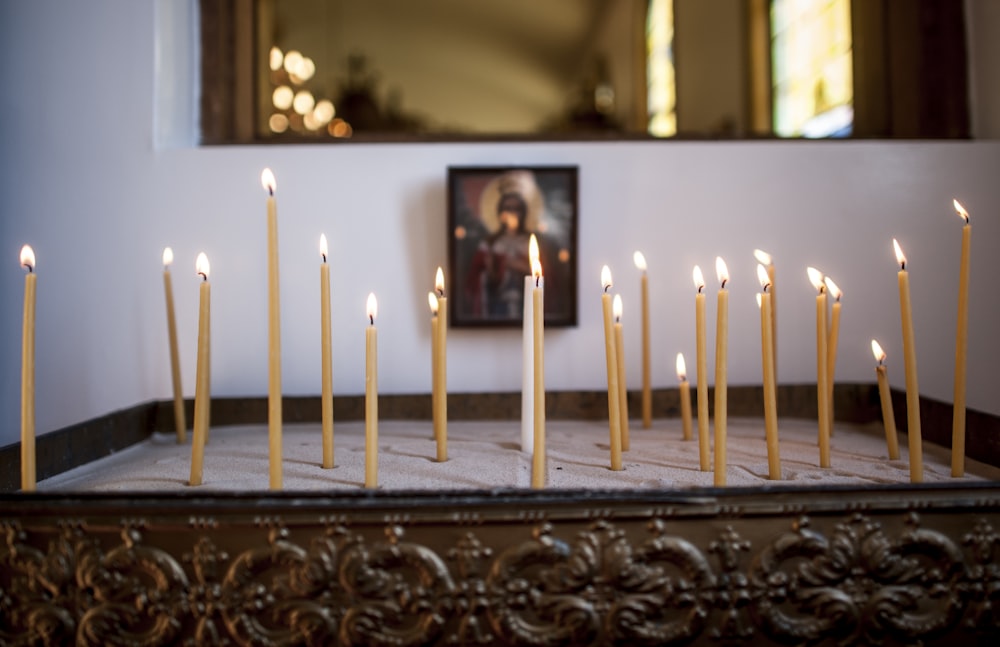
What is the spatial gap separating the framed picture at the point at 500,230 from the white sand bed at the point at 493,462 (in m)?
0.28

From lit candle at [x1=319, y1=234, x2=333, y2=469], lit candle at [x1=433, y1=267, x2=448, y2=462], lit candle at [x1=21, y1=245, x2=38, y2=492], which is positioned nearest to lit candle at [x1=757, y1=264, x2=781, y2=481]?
lit candle at [x1=433, y1=267, x2=448, y2=462]

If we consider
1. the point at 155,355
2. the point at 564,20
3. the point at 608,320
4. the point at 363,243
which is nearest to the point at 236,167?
the point at 363,243

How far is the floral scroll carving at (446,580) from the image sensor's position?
2.80ft

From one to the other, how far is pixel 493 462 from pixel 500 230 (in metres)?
0.65

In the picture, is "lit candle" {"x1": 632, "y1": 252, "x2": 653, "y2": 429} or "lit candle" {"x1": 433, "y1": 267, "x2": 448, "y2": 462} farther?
"lit candle" {"x1": 632, "y1": 252, "x2": 653, "y2": 429}

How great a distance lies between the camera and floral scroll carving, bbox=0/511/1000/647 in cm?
85

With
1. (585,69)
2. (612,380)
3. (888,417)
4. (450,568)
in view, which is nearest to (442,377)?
(612,380)

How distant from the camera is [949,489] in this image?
0.88 m

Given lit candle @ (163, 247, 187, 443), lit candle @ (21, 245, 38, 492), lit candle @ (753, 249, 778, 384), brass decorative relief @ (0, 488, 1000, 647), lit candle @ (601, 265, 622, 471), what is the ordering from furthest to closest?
lit candle @ (163, 247, 187, 443) < lit candle @ (753, 249, 778, 384) < lit candle @ (601, 265, 622, 471) < lit candle @ (21, 245, 38, 492) < brass decorative relief @ (0, 488, 1000, 647)

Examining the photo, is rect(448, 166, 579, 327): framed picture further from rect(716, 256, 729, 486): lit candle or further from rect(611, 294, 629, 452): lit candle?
rect(716, 256, 729, 486): lit candle

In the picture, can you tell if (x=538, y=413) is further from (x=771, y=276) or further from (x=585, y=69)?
(x=585, y=69)

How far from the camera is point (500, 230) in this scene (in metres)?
1.70

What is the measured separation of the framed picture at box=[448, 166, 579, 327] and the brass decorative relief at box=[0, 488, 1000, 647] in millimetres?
873

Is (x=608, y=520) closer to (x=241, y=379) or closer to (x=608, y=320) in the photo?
(x=608, y=320)
